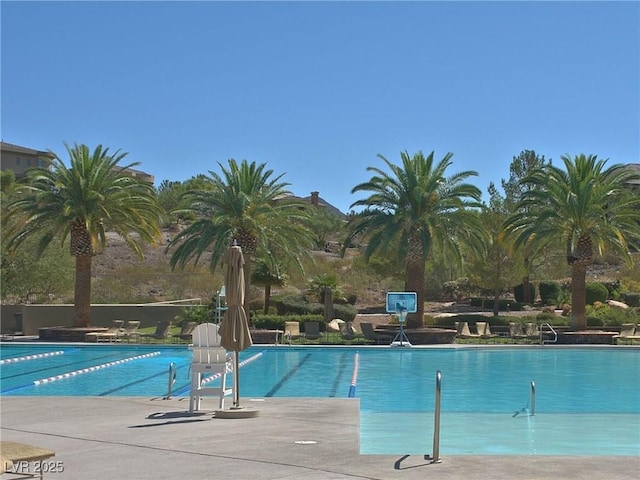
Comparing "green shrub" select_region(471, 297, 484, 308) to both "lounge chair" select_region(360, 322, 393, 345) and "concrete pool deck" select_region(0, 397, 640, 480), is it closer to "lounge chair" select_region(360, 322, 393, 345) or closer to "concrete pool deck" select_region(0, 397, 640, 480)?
"lounge chair" select_region(360, 322, 393, 345)

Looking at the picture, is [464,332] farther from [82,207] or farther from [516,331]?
[82,207]

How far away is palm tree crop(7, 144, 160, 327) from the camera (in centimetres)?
3241

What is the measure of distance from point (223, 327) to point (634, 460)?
635cm

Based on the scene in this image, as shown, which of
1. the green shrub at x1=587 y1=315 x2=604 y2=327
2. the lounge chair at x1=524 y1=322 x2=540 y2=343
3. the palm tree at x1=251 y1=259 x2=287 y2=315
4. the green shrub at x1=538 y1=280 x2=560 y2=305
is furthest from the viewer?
the green shrub at x1=538 y1=280 x2=560 y2=305

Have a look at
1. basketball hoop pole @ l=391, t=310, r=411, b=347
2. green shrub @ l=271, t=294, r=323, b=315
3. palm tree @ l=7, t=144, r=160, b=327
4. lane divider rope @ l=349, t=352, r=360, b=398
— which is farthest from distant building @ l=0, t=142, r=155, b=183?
lane divider rope @ l=349, t=352, r=360, b=398

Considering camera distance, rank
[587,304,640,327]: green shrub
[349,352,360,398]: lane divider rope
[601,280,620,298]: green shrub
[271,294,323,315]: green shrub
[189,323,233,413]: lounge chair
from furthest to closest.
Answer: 1. [601,280,620,298]: green shrub
2. [271,294,323,315]: green shrub
3. [587,304,640,327]: green shrub
4. [349,352,360,398]: lane divider rope
5. [189,323,233,413]: lounge chair

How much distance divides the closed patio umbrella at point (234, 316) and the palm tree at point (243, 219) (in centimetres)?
1865

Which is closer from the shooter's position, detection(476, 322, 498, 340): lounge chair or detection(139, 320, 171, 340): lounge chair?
detection(139, 320, 171, 340): lounge chair

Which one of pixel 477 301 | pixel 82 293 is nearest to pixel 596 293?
pixel 477 301

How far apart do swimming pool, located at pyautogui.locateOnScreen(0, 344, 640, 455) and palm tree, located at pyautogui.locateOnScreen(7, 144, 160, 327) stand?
4.27 m

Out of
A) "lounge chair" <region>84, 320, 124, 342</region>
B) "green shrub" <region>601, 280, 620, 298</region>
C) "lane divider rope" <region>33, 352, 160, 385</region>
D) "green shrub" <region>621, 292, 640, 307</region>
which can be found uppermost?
"green shrub" <region>601, 280, 620, 298</region>

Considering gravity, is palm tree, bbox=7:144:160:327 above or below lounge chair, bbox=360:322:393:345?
above

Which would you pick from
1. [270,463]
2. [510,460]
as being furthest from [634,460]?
[270,463]

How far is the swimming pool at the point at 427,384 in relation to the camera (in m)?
11.1
